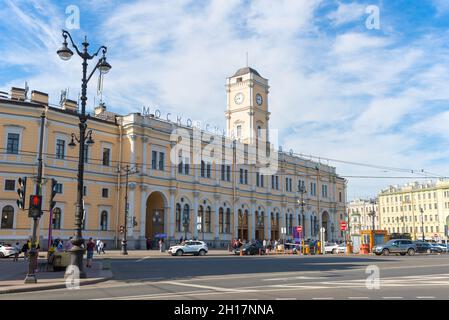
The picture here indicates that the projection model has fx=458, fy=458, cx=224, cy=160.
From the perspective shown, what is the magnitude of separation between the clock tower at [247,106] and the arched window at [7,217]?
37243mm

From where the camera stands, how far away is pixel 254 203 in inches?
2756

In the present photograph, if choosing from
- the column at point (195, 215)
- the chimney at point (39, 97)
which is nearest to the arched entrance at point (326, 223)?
the column at point (195, 215)

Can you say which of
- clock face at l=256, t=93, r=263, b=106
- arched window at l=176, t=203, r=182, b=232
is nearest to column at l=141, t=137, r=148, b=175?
arched window at l=176, t=203, r=182, b=232

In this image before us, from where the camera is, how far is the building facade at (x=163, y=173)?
4644 centimetres

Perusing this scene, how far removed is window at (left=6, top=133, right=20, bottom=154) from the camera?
45.8 metres

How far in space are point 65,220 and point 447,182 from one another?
95.0 metres

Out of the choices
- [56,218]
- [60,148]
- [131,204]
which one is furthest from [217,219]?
[60,148]

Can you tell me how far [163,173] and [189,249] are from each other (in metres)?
14.9

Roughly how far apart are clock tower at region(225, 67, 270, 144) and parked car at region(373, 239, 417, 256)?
98.1 feet

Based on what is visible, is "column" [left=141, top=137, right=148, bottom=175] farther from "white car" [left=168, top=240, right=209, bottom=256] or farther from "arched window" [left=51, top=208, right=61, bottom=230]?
"white car" [left=168, top=240, right=209, bottom=256]

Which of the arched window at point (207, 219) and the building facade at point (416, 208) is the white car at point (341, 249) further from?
the building facade at point (416, 208)

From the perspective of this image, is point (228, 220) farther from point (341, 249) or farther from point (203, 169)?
point (341, 249)

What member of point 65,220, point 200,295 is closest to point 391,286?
point 200,295
